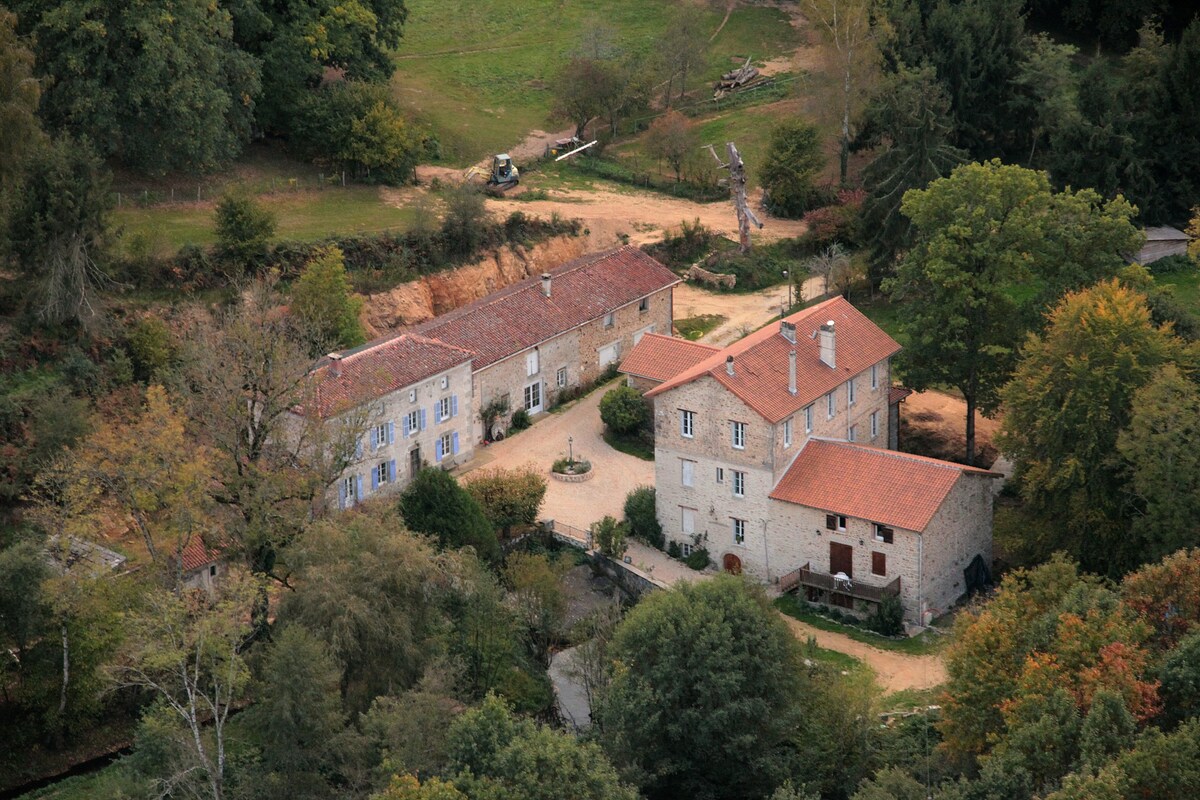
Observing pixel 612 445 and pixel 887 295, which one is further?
pixel 887 295

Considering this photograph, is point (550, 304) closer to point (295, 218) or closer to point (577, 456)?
point (577, 456)

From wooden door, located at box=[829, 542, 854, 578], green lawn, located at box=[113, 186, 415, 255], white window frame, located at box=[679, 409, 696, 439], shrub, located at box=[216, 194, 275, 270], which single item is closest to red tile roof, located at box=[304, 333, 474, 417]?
shrub, located at box=[216, 194, 275, 270]

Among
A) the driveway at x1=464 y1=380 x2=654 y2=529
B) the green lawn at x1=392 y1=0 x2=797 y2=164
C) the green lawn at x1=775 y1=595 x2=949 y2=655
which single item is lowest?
the green lawn at x1=775 y1=595 x2=949 y2=655

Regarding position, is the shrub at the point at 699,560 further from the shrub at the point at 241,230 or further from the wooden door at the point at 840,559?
the shrub at the point at 241,230

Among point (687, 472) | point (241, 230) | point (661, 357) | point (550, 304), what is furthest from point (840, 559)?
point (241, 230)

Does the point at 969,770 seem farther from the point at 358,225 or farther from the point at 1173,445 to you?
the point at 358,225

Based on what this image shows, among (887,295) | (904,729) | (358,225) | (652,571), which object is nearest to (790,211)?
(887,295)

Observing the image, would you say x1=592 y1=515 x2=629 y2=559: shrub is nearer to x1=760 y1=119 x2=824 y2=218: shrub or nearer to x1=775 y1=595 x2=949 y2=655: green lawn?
x1=775 y1=595 x2=949 y2=655: green lawn
